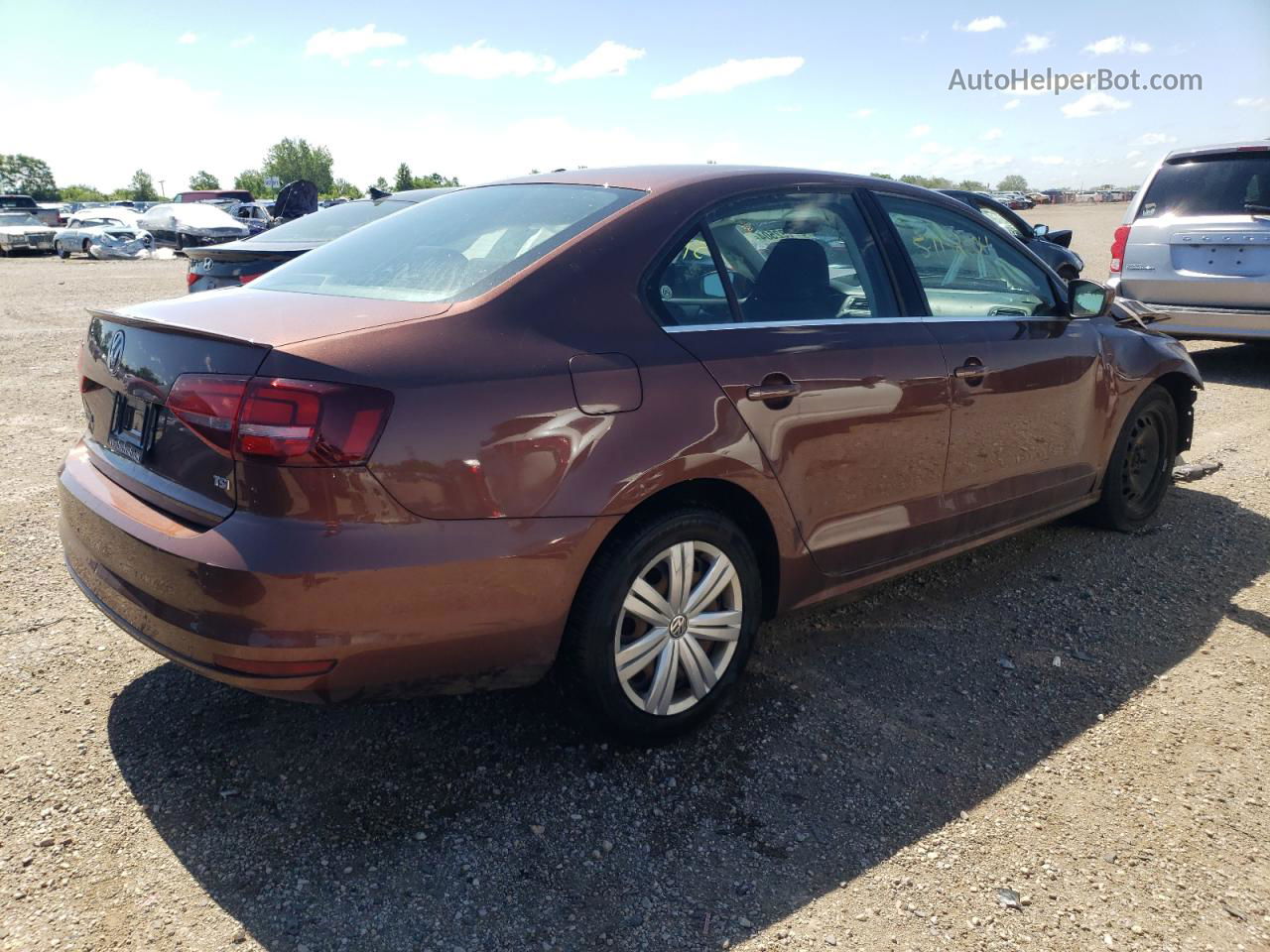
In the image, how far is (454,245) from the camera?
2.95 m

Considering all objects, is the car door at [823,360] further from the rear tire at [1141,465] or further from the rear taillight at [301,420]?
the rear tire at [1141,465]

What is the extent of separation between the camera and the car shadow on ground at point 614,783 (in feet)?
7.41

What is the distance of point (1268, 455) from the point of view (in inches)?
247

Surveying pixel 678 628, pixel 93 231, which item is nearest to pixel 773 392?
pixel 678 628

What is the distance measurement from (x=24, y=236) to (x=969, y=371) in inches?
1522

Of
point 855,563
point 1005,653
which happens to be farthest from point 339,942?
point 1005,653

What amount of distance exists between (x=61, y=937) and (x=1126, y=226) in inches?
371

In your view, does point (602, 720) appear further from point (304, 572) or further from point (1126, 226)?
point (1126, 226)

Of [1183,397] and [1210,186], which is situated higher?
[1210,186]

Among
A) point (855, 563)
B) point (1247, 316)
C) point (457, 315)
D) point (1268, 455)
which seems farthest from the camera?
point (1247, 316)

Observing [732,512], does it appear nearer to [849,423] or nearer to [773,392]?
[773,392]

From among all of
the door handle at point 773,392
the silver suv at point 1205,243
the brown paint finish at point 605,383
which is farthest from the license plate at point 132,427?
the silver suv at point 1205,243

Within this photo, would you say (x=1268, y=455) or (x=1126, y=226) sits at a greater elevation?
(x=1126, y=226)

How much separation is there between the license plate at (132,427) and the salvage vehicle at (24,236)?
37.8 meters
